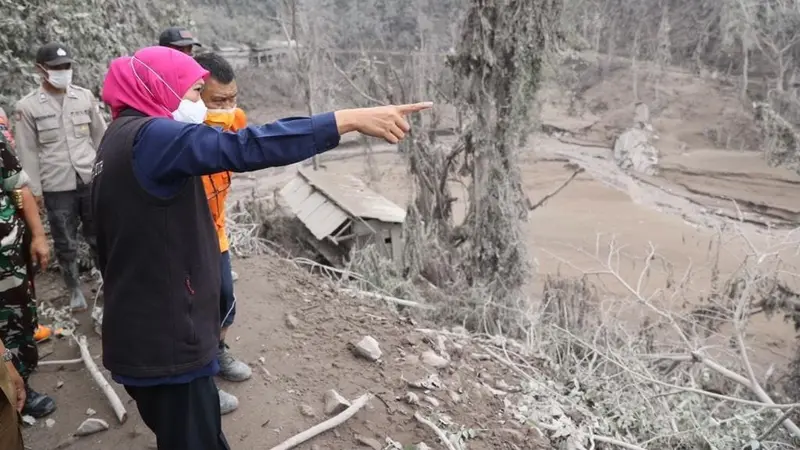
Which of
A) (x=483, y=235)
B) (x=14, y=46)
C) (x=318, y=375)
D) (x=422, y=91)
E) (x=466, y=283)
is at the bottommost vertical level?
(x=466, y=283)

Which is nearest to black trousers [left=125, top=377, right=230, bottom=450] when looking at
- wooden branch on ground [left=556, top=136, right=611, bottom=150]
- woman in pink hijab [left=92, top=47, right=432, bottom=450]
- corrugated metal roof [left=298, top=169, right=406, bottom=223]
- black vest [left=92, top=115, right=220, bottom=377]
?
woman in pink hijab [left=92, top=47, right=432, bottom=450]

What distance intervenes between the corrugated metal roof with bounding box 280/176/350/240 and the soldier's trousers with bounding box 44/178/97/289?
462 cm

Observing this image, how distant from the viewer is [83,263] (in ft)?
13.6

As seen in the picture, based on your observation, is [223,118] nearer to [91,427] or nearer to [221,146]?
[221,146]

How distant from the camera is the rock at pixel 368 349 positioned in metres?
3.01

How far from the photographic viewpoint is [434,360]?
3123 millimetres

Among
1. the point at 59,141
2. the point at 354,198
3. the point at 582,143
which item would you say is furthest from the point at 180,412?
the point at 582,143

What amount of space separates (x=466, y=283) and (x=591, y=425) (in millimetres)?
3633

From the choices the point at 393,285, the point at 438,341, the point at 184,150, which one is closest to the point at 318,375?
the point at 438,341

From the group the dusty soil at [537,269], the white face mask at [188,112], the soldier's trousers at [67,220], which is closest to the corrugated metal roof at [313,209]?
the dusty soil at [537,269]

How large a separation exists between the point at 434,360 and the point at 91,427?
5.43 feet

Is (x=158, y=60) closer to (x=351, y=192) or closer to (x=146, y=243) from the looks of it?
(x=146, y=243)

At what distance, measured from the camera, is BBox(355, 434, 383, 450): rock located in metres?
2.46

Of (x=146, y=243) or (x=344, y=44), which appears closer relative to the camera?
(x=146, y=243)
